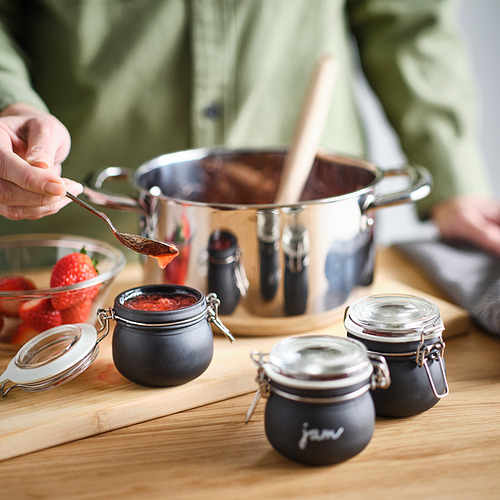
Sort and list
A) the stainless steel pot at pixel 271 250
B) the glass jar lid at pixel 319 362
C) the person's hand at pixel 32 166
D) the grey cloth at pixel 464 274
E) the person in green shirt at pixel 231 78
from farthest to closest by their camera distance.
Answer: the person in green shirt at pixel 231 78 → the grey cloth at pixel 464 274 → the stainless steel pot at pixel 271 250 → the person's hand at pixel 32 166 → the glass jar lid at pixel 319 362

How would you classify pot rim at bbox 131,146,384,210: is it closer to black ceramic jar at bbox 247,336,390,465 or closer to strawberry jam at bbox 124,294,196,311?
→ strawberry jam at bbox 124,294,196,311

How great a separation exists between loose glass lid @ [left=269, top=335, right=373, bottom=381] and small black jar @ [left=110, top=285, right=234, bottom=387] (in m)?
0.13

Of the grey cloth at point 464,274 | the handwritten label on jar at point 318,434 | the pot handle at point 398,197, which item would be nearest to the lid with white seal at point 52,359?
the handwritten label on jar at point 318,434

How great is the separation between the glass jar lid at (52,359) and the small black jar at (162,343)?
0.03 m

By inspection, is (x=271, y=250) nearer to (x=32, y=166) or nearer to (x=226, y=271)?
(x=226, y=271)

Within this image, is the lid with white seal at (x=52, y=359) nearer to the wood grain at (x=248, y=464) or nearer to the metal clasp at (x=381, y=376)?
the wood grain at (x=248, y=464)

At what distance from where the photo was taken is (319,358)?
58 centimetres

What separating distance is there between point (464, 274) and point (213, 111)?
51 centimetres

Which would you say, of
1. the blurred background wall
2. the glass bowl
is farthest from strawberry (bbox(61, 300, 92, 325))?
the blurred background wall

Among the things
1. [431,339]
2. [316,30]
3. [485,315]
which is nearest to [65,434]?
[431,339]

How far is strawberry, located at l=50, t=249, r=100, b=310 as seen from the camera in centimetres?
79

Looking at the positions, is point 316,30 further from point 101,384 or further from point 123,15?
point 101,384

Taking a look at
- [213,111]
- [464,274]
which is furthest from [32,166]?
[464,274]

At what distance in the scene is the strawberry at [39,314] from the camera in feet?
2.58
